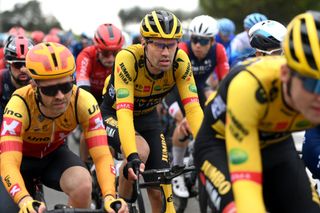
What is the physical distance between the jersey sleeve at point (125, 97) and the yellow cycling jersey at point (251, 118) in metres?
1.94

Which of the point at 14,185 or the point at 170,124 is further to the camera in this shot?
the point at 170,124

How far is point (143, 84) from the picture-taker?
6188 mm

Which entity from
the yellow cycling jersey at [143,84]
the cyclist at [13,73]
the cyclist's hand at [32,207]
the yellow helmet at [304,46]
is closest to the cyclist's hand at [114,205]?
the cyclist's hand at [32,207]

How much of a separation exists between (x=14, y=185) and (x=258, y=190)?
2002 millimetres

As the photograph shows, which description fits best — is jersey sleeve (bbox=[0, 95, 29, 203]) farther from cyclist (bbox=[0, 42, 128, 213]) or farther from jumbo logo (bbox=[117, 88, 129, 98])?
jumbo logo (bbox=[117, 88, 129, 98])

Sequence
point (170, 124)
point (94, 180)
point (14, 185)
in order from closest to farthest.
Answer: point (14, 185)
point (94, 180)
point (170, 124)

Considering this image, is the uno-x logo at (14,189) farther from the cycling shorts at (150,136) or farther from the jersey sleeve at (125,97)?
the cycling shorts at (150,136)

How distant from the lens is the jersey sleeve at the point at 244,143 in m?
3.29

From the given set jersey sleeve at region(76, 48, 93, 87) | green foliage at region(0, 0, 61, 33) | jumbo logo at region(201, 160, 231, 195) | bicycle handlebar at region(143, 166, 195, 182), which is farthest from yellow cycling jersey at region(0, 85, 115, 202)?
green foliage at region(0, 0, 61, 33)

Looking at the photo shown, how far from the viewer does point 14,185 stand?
179 inches

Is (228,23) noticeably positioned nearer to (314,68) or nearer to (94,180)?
(94,180)

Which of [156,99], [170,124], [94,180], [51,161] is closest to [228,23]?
[170,124]

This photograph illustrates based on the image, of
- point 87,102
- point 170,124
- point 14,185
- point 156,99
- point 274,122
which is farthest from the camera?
point 170,124

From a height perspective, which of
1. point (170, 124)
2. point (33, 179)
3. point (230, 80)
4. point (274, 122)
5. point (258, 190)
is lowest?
point (170, 124)
